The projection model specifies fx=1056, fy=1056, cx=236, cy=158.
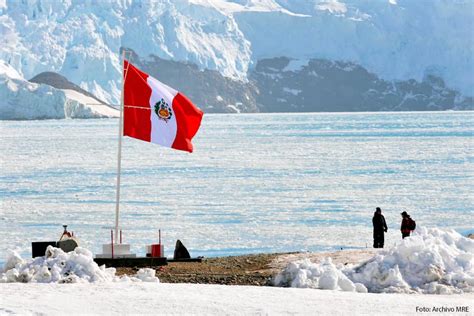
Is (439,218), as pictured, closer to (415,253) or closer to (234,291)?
(415,253)

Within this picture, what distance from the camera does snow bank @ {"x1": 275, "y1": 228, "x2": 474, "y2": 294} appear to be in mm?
15148

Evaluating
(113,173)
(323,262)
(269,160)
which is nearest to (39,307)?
(323,262)

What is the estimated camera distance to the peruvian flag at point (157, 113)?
18516mm

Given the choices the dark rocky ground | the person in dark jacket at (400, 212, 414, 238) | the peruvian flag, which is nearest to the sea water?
the dark rocky ground

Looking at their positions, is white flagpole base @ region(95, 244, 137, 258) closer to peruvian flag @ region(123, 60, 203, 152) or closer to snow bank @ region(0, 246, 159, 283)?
peruvian flag @ region(123, 60, 203, 152)

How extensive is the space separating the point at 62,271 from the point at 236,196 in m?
26.0

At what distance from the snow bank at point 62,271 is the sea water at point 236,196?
3.12 metres

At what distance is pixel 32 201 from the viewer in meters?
39.0

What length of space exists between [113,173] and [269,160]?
Answer: 41.2ft

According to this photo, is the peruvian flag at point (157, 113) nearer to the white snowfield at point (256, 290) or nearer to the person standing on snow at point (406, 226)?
the white snowfield at point (256, 290)

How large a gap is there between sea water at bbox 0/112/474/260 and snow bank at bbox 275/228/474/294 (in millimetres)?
4443

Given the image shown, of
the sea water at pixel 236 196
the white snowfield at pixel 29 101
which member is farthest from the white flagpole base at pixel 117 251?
the white snowfield at pixel 29 101

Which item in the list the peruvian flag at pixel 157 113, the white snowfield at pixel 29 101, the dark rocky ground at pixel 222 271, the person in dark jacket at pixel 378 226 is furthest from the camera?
the white snowfield at pixel 29 101

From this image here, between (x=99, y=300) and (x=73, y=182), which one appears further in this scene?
(x=73, y=182)
